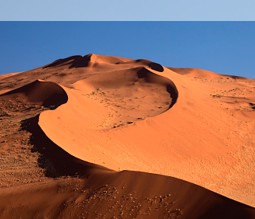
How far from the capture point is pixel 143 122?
18.7m

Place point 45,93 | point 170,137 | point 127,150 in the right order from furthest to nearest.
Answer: point 45,93
point 170,137
point 127,150

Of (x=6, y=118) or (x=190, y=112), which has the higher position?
(x=190, y=112)

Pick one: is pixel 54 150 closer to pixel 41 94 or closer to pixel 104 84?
pixel 41 94

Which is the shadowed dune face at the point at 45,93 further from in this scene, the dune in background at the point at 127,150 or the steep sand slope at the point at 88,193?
the steep sand slope at the point at 88,193

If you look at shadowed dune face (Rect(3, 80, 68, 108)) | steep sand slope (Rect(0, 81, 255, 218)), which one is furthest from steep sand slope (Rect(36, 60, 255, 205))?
steep sand slope (Rect(0, 81, 255, 218))

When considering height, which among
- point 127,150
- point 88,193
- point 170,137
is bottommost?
point 127,150

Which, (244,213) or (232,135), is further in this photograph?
(232,135)

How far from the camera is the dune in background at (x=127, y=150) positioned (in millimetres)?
11094

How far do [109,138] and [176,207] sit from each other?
6.63m

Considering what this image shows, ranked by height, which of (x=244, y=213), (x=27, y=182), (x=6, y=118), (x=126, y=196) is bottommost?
(x=6, y=118)

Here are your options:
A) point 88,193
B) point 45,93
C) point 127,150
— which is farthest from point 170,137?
point 45,93

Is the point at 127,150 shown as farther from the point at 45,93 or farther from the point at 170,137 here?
the point at 45,93

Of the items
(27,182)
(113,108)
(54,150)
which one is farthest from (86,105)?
(27,182)

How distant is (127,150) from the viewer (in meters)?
16.3
